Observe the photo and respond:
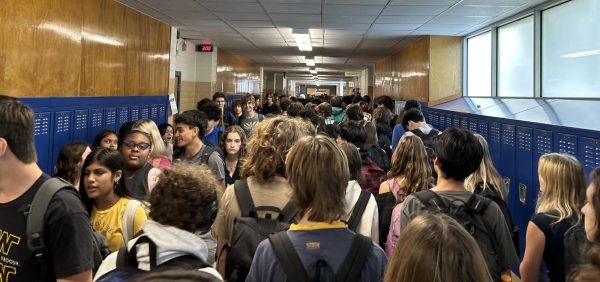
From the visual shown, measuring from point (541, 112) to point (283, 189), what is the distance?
156 inches

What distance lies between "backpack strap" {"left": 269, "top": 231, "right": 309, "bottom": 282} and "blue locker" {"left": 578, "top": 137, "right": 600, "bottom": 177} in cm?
291

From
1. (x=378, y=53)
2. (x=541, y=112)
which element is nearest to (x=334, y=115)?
(x=541, y=112)

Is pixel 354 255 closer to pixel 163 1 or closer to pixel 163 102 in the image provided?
pixel 163 1

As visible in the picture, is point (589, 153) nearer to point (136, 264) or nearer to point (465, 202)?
point (465, 202)

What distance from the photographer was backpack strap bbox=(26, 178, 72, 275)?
136cm

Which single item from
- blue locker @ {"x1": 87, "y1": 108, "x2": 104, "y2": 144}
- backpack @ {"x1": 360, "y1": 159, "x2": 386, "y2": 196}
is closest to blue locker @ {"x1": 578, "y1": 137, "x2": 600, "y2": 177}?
backpack @ {"x1": 360, "y1": 159, "x2": 386, "y2": 196}

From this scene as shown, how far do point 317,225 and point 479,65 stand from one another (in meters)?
7.18

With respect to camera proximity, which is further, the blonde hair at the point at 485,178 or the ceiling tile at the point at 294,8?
the ceiling tile at the point at 294,8

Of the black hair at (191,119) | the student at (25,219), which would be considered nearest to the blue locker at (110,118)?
the black hair at (191,119)

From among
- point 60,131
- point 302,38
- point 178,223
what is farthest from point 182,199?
point 302,38

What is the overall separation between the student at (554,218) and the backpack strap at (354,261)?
4.29ft

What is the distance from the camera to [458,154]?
1860mm

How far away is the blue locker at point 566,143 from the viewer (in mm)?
3518

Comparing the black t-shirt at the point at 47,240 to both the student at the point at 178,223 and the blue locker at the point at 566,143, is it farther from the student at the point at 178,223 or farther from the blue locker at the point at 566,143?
the blue locker at the point at 566,143
